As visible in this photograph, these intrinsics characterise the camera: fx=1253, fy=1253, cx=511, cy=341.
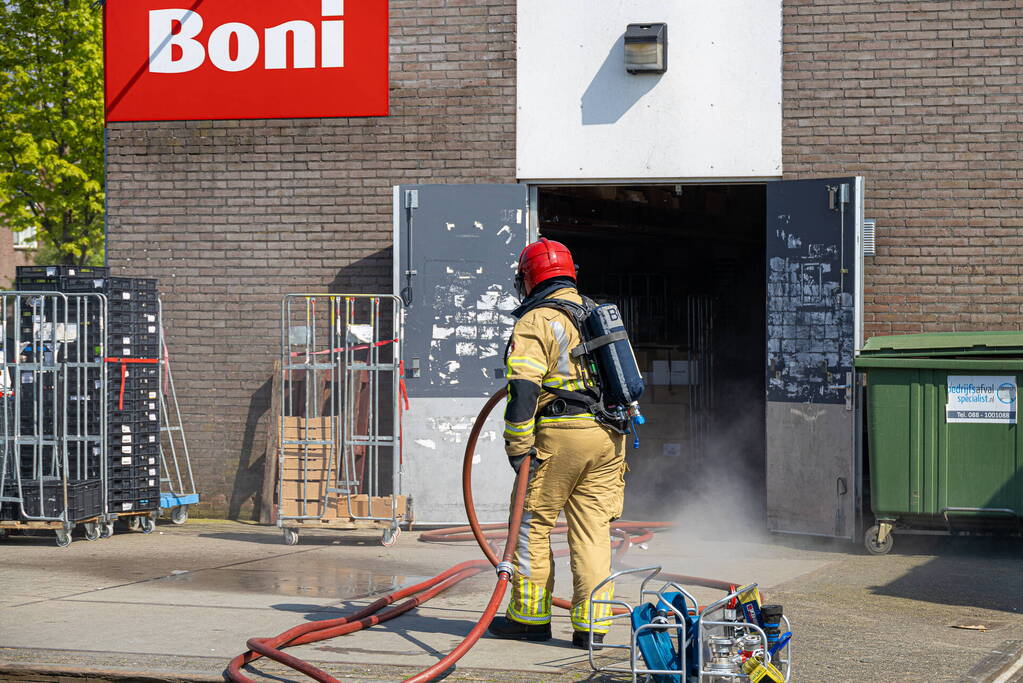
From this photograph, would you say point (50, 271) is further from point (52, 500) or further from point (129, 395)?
point (52, 500)

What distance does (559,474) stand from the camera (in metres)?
5.96

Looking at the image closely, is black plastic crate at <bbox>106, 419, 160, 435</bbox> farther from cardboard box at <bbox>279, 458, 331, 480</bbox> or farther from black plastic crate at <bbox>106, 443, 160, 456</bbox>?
cardboard box at <bbox>279, 458, 331, 480</bbox>

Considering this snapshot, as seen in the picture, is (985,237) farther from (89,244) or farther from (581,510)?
(89,244)

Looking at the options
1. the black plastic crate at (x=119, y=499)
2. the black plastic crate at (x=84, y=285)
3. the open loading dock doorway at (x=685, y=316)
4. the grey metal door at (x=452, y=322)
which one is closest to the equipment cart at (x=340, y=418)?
the grey metal door at (x=452, y=322)

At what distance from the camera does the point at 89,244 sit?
23.1m

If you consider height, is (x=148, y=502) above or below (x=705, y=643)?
below

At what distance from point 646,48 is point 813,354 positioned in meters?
2.83

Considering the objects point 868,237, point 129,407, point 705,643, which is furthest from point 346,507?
point 705,643

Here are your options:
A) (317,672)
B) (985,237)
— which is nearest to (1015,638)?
(317,672)

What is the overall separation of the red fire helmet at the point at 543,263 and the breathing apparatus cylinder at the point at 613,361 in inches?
12.5

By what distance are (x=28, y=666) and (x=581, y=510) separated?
2.60 meters

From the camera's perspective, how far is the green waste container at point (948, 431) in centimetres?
872

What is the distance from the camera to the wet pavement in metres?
5.66

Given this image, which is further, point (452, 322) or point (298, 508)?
point (452, 322)
